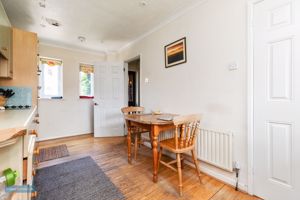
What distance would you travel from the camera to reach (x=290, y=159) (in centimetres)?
131

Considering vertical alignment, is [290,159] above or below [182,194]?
above

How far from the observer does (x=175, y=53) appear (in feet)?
8.05

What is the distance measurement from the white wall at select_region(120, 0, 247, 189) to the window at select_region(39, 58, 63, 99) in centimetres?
281

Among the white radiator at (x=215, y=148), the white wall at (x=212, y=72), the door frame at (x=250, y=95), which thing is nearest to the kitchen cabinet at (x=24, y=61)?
the white wall at (x=212, y=72)

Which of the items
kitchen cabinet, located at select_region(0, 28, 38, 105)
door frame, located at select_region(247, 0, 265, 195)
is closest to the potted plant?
kitchen cabinet, located at select_region(0, 28, 38, 105)

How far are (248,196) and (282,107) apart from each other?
0.99 m

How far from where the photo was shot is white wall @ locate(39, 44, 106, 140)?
3.59 m

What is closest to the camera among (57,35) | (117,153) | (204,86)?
(204,86)

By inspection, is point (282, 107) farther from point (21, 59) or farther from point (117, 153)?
point (21, 59)

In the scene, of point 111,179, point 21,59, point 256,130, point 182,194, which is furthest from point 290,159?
point 21,59

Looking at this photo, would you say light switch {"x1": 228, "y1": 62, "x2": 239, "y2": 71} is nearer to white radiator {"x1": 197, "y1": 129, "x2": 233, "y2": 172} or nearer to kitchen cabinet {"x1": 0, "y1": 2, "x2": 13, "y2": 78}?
white radiator {"x1": 197, "y1": 129, "x2": 233, "y2": 172}

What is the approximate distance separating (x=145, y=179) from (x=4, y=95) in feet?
7.62

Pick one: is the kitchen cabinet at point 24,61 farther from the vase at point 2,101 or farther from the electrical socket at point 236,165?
the electrical socket at point 236,165

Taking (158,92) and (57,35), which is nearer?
(158,92)
